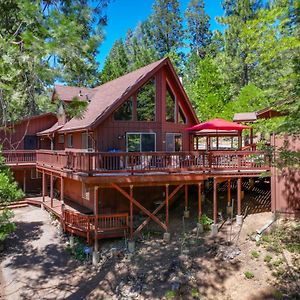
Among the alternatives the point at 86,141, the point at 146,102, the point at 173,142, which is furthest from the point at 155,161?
the point at 86,141

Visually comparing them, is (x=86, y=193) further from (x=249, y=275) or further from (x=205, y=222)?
(x=249, y=275)

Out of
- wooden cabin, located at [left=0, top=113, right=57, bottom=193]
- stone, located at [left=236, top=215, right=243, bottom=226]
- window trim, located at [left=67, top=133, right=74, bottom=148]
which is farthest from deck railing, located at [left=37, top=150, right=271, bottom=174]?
wooden cabin, located at [left=0, top=113, right=57, bottom=193]

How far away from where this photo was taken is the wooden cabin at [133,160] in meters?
12.9

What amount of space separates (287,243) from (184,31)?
3849 centimetres

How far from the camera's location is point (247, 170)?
14.4 m

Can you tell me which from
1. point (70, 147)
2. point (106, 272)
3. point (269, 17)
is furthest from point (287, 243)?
point (70, 147)

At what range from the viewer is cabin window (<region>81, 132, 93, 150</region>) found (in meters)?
16.1

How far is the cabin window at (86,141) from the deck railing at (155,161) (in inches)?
63.7

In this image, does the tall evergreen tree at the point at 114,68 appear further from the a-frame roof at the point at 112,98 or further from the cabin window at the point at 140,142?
the cabin window at the point at 140,142

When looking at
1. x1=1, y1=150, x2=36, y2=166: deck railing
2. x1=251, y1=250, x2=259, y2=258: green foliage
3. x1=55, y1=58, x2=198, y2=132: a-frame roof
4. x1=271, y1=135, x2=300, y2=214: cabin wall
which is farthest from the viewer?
x1=1, y1=150, x2=36, y2=166: deck railing

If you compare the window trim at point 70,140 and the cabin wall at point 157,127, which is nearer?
the cabin wall at point 157,127

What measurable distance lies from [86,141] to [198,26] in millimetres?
34410

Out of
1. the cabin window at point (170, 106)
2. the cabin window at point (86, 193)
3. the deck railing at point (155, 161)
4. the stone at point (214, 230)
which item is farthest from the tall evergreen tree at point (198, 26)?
the stone at point (214, 230)

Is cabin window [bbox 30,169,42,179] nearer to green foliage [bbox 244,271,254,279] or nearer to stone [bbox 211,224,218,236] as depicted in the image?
stone [bbox 211,224,218,236]
